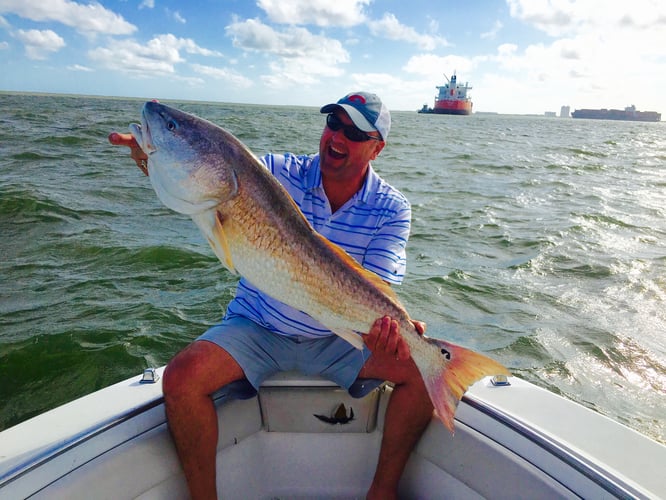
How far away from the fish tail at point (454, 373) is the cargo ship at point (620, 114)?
184 metres

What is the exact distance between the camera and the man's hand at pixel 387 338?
245 centimetres

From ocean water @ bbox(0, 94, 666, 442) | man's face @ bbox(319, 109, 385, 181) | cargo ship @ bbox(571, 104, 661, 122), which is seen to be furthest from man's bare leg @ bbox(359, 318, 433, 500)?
cargo ship @ bbox(571, 104, 661, 122)

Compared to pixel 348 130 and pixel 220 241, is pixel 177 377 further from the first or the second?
pixel 348 130

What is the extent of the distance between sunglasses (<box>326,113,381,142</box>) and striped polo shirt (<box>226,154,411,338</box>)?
27 centimetres

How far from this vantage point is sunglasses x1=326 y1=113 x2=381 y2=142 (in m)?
3.09

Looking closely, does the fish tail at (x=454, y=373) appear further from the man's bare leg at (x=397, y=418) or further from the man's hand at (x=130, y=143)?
the man's hand at (x=130, y=143)

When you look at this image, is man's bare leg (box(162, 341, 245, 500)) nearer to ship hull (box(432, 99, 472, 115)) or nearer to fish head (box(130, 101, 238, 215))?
fish head (box(130, 101, 238, 215))

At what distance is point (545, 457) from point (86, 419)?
2193 mm

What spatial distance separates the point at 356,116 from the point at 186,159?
1192mm

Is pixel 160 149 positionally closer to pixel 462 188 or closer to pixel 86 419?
pixel 86 419

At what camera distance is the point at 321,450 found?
10.2 feet

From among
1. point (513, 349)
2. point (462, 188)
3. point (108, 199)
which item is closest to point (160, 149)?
point (513, 349)

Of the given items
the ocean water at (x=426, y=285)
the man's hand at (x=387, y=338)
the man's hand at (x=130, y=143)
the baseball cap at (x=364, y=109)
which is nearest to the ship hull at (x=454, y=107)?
the ocean water at (x=426, y=285)

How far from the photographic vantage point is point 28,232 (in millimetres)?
8625
